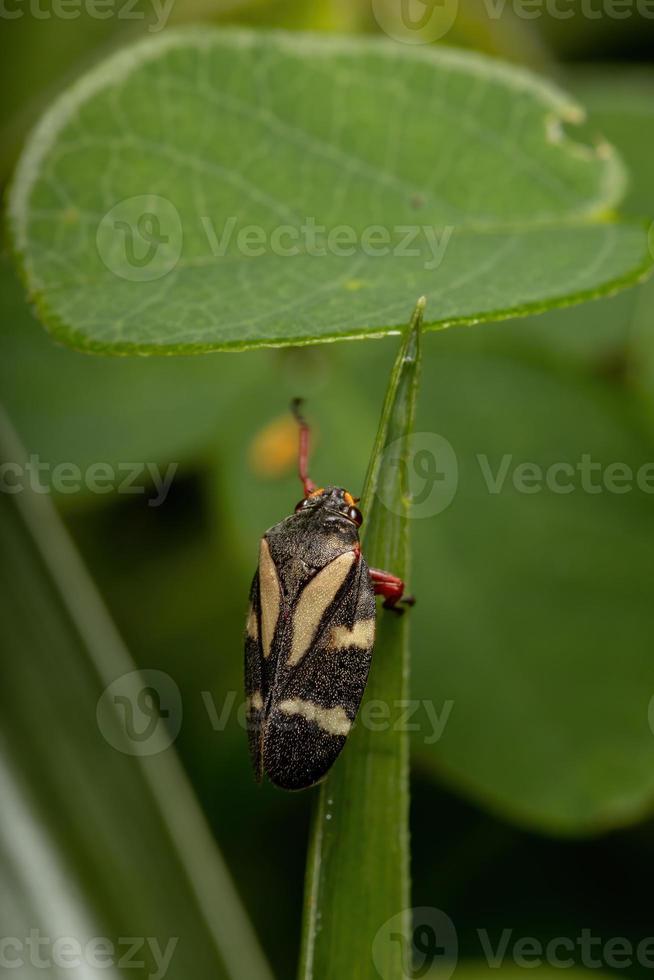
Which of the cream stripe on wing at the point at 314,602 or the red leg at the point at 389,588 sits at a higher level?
the red leg at the point at 389,588

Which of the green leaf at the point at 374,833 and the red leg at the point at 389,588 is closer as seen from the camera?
the green leaf at the point at 374,833

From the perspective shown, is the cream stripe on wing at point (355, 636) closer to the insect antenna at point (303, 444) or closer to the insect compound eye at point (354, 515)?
the insect compound eye at point (354, 515)

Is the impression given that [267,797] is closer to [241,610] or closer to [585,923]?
[241,610]

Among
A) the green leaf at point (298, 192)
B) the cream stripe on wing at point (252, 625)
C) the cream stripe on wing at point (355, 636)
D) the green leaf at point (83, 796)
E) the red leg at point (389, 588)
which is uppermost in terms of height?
the green leaf at point (298, 192)

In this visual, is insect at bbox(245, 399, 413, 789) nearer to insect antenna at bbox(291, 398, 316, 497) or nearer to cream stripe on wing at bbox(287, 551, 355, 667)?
cream stripe on wing at bbox(287, 551, 355, 667)

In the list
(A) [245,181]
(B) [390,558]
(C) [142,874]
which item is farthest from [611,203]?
(C) [142,874]

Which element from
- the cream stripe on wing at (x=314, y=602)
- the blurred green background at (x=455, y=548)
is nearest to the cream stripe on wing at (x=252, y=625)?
the cream stripe on wing at (x=314, y=602)
